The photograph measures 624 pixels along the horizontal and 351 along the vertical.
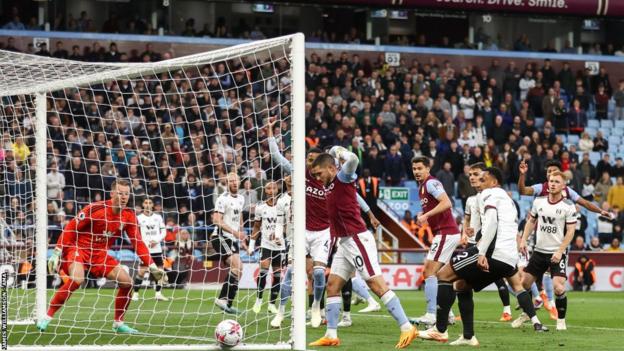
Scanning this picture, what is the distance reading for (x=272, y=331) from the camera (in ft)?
48.1

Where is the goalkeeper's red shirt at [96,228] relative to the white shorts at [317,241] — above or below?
above

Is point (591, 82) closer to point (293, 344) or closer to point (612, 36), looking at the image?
point (612, 36)

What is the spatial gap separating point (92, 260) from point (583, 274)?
668 inches

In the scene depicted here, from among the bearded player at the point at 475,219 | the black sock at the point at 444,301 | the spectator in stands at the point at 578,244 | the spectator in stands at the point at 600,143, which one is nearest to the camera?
the black sock at the point at 444,301

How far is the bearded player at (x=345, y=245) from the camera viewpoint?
42.0 feet

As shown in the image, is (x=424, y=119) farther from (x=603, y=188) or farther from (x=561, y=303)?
(x=561, y=303)

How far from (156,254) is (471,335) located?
10.7m

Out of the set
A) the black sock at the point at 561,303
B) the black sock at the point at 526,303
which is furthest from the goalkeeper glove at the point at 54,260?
the black sock at the point at 561,303

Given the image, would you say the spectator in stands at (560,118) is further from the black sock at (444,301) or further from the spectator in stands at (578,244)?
the black sock at (444,301)

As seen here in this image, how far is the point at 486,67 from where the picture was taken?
4034cm

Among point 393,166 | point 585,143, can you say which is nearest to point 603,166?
point 585,143

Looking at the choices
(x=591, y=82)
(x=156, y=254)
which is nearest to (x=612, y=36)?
(x=591, y=82)

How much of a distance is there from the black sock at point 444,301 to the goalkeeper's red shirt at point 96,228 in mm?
3712

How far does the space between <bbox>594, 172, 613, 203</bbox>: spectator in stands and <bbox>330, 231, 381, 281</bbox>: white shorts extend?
877 inches
